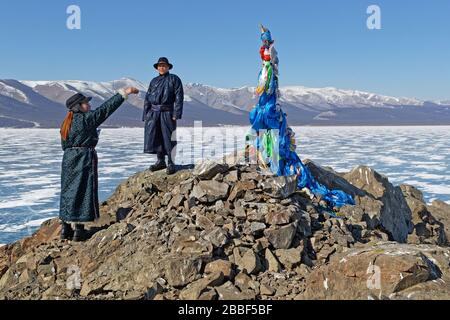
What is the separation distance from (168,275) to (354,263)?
1923mm

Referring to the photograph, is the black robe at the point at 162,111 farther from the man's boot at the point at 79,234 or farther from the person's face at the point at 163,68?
the man's boot at the point at 79,234

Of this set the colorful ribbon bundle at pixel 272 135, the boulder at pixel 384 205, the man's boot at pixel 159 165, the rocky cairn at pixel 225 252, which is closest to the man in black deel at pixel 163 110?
the man's boot at pixel 159 165

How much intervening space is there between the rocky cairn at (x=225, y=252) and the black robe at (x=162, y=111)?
2.08 ft

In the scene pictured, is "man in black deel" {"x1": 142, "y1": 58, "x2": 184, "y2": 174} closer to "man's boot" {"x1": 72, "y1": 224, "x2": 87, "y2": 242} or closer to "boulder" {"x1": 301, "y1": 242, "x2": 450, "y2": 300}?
"man's boot" {"x1": 72, "y1": 224, "x2": 87, "y2": 242}

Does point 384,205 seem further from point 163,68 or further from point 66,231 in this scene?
point 66,231

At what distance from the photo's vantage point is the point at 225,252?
4.65 m

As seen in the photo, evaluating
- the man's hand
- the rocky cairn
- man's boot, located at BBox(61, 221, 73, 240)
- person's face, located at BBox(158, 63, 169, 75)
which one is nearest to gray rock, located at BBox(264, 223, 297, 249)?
the rocky cairn

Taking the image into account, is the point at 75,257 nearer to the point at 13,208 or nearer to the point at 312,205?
the point at 312,205

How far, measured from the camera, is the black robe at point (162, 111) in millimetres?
6398

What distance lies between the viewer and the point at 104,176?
68.4 ft

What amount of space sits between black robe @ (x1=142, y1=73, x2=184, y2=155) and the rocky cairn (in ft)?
2.08

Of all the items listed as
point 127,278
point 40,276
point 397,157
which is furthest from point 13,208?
point 397,157

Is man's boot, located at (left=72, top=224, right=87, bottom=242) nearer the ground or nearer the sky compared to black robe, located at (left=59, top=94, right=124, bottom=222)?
nearer the ground

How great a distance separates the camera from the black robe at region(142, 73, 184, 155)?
21.0ft
